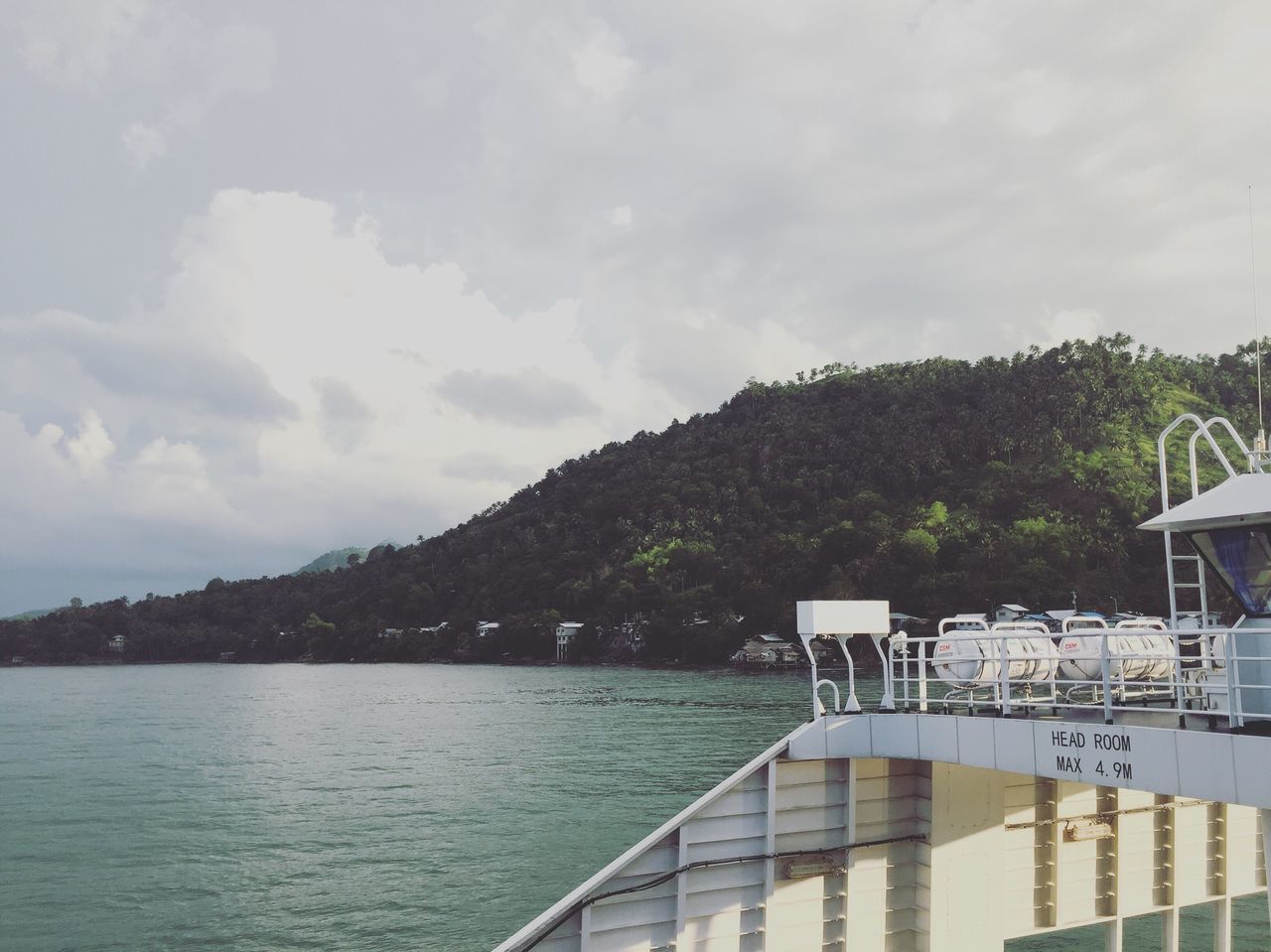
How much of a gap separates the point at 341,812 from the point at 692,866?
30.0 m

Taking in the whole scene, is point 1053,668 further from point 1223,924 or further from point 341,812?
point 341,812

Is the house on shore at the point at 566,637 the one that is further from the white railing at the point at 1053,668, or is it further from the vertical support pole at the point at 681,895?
the vertical support pole at the point at 681,895

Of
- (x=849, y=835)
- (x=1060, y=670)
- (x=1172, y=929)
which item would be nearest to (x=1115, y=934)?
(x=1172, y=929)

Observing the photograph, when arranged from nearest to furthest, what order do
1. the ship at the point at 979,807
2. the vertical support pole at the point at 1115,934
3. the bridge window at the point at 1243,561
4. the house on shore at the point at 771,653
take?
the bridge window at the point at 1243,561
the ship at the point at 979,807
the vertical support pole at the point at 1115,934
the house on shore at the point at 771,653

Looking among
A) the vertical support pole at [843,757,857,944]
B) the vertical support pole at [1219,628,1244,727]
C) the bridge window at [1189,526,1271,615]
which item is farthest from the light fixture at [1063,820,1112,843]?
the vertical support pole at [1219,628,1244,727]

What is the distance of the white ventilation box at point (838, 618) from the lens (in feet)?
38.2

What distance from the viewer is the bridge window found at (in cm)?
918

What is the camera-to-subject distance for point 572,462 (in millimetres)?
181125

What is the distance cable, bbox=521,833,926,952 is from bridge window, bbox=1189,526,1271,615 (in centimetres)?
498

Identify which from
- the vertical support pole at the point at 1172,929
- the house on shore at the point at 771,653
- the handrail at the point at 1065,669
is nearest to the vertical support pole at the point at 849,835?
the handrail at the point at 1065,669

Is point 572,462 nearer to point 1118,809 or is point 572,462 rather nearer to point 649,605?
point 649,605

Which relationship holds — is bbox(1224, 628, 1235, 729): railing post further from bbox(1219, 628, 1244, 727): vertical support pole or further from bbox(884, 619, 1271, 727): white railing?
bbox(884, 619, 1271, 727): white railing

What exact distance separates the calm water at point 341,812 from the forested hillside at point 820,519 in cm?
3091

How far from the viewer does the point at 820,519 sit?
12056 cm
